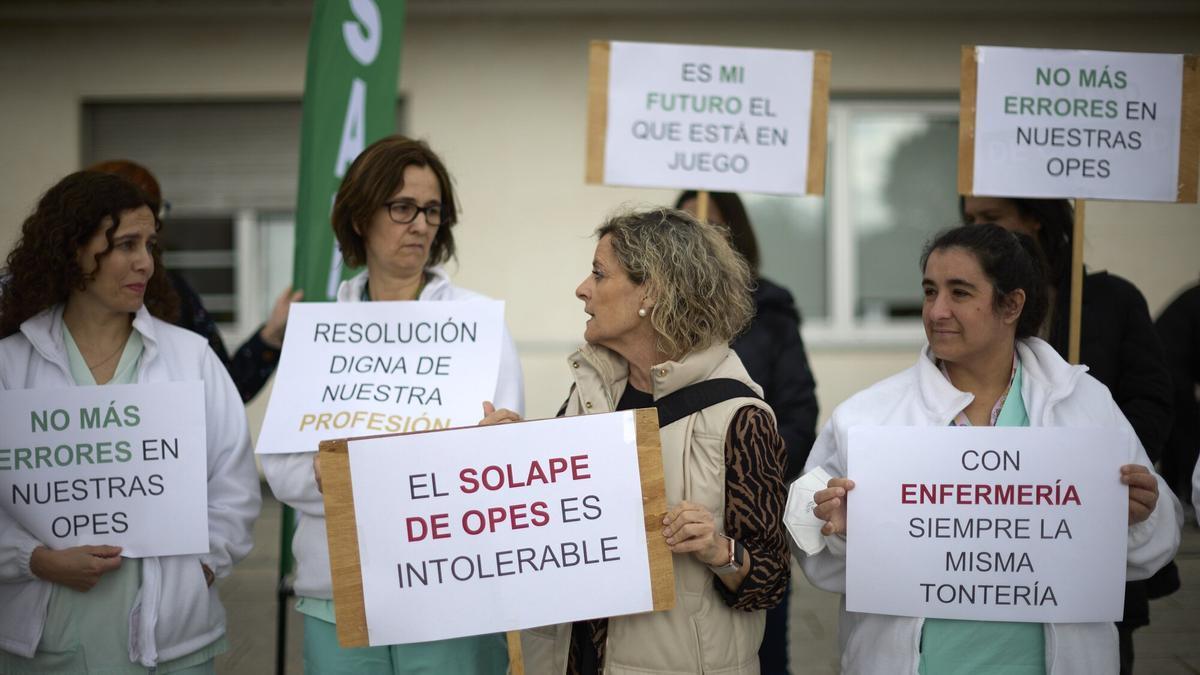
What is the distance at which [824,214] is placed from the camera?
347 inches

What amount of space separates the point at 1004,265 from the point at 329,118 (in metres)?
2.29

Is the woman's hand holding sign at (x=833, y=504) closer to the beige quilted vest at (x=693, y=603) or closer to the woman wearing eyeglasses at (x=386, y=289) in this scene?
the beige quilted vest at (x=693, y=603)

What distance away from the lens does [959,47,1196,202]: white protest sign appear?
11.0 feet

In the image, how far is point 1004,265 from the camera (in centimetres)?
258

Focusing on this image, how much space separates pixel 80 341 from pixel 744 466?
1704 millimetres

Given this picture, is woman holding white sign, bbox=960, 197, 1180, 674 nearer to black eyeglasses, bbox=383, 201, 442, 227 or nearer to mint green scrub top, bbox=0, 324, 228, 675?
black eyeglasses, bbox=383, 201, 442, 227

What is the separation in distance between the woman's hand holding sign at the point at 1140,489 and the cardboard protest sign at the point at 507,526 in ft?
3.46

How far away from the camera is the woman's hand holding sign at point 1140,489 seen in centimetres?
242

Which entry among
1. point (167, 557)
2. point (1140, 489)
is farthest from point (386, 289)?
point (1140, 489)

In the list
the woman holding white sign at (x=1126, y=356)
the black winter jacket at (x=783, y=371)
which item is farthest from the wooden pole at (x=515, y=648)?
the woman holding white sign at (x=1126, y=356)

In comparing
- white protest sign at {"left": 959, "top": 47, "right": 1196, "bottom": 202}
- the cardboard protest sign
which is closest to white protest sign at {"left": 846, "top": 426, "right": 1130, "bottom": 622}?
the cardboard protest sign

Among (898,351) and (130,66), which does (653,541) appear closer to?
(898,351)

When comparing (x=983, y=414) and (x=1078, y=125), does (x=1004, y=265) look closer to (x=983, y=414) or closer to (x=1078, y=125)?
(x=983, y=414)

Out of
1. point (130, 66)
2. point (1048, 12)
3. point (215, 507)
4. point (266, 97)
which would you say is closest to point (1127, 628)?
point (215, 507)
